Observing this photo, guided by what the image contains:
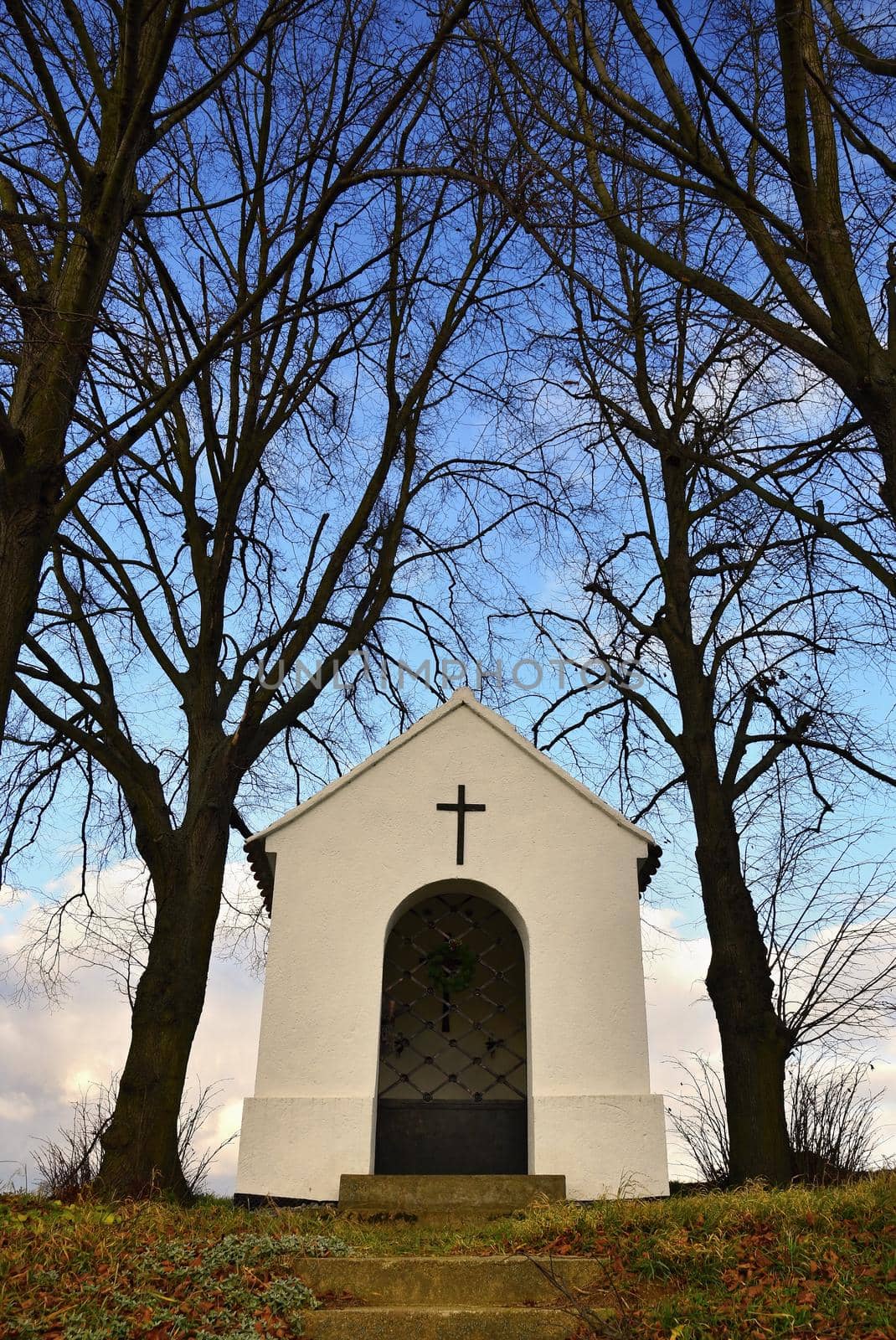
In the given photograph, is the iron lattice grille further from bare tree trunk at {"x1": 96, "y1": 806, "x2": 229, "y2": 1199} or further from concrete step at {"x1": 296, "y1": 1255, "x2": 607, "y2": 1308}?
concrete step at {"x1": 296, "y1": 1255, "x2": 607, "y2": 1308}

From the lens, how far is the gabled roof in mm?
8375

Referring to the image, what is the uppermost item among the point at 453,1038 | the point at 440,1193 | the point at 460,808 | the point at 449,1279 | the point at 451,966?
the point at 460,808

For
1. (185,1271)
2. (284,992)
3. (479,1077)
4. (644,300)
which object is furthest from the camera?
(644,300)

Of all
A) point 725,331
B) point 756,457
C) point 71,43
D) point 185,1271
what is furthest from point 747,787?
point 71,43

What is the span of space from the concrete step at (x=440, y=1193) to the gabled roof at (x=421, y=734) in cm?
250

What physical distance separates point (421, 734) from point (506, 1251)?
3.87 meters

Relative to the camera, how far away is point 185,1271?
537 centimetres

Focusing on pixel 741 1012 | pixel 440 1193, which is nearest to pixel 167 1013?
pixel 440 1193

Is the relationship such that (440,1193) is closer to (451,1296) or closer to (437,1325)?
(451,1296)

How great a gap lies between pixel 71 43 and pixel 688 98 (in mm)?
4552

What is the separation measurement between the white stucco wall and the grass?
0.86 metres

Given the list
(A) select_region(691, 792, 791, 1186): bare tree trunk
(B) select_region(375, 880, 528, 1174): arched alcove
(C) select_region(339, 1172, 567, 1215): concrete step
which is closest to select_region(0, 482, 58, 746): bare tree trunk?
(B) select_region(375, 880, 528, 1174): arched alcove

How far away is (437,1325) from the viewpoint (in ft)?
16.9

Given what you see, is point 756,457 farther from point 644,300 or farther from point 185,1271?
point 185,1271
